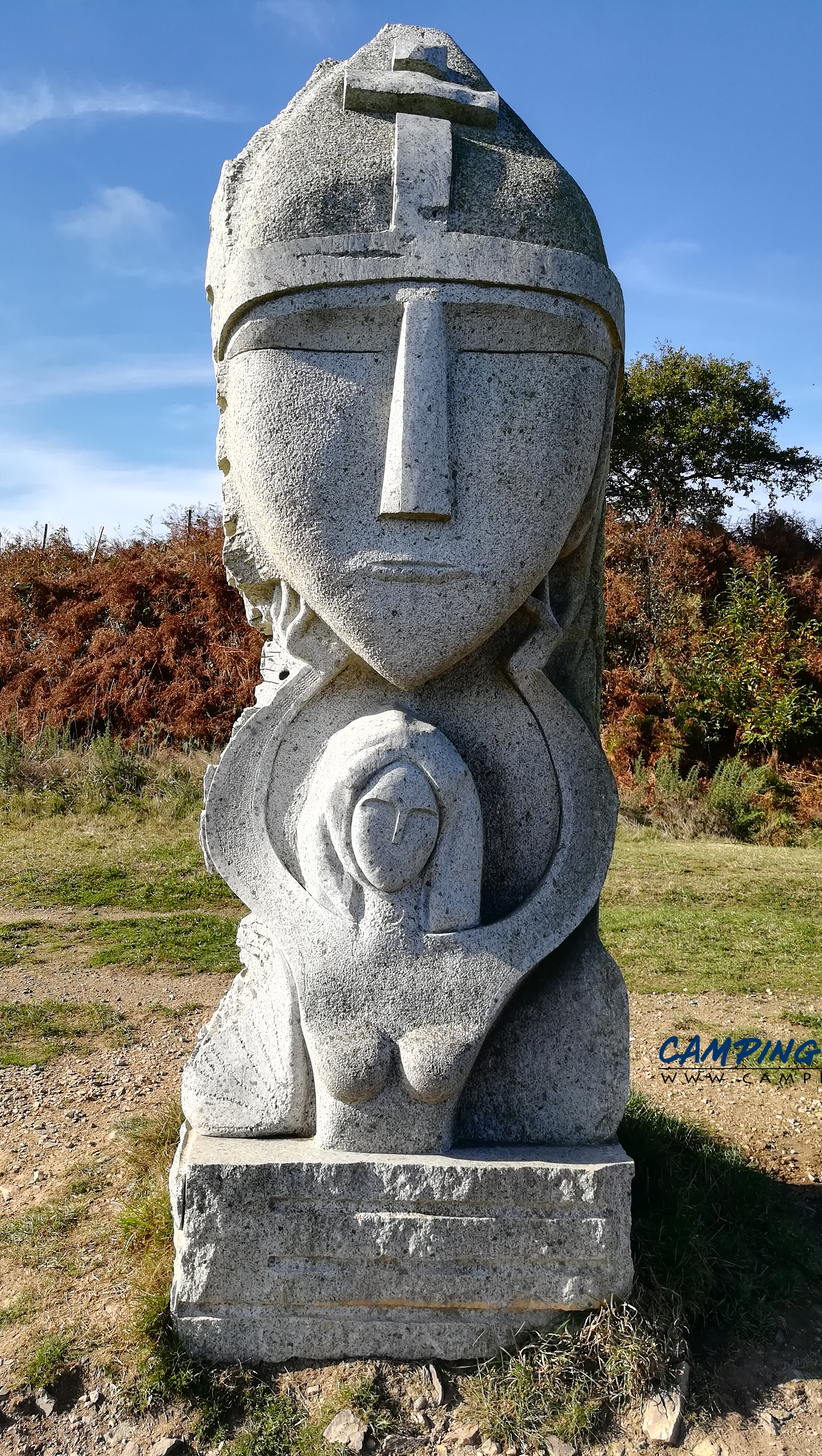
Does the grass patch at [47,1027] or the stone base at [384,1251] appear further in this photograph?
the grass patch at [47,1027]

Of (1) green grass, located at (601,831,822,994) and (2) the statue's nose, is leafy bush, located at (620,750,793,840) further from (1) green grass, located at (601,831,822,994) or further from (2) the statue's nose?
(2) the statue's nose

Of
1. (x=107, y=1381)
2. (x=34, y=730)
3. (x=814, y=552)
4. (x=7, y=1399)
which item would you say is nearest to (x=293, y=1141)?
(x=107, y=1381)

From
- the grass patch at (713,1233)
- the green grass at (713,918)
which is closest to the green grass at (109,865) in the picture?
the green grass at (713,918)

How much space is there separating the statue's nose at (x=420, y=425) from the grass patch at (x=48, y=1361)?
185 centimetres

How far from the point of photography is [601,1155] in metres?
2.19

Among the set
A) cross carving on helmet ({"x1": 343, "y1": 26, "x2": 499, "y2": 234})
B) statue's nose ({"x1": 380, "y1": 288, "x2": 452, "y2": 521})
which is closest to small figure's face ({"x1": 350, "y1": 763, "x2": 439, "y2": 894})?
statue's nose ({"x1": 380, "y1": 288, "x2": 452, "y2": 521})

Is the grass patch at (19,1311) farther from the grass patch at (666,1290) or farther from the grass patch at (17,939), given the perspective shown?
the grass patch at (17,939)

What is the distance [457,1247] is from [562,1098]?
38cm

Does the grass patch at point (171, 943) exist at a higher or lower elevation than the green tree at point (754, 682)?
lower

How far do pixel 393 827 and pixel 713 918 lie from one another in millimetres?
4191

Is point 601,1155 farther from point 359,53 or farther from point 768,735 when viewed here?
point 768,735

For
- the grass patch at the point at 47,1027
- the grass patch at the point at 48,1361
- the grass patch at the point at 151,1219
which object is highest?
the grass patch at the point at 151,1219

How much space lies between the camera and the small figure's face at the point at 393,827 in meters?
2.16

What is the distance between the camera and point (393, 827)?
2158mm
